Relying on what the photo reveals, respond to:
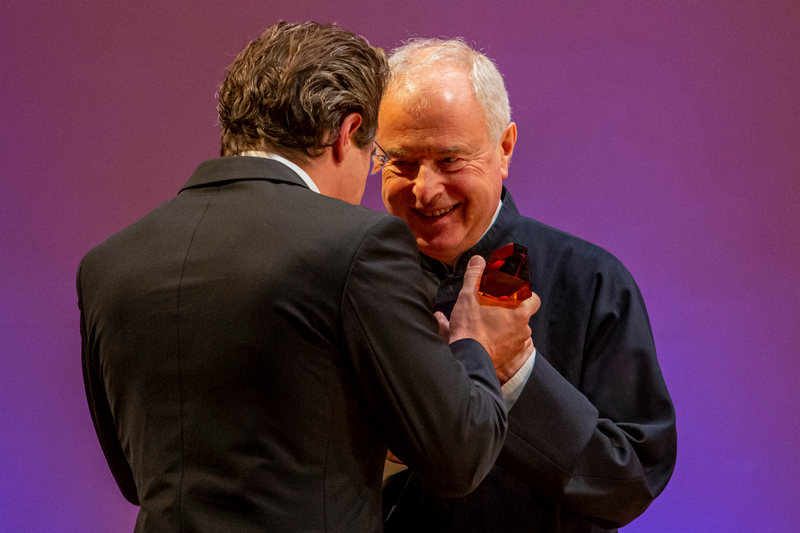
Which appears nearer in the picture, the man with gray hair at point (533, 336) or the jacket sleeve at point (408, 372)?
the jacket sleeve at point (408, 372)

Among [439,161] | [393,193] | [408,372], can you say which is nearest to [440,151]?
[439,161]

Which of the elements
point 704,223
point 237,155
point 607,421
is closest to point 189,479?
point 237,155

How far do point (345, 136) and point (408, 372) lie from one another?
38 cm

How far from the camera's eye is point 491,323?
52.7 inches

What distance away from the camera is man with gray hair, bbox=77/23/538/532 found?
1.09 m

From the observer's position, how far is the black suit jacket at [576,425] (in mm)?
1444

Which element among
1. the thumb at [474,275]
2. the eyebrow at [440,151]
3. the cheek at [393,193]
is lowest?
the thumb at [474,275]

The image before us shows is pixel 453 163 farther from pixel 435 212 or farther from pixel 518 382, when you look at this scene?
pixel 518 382

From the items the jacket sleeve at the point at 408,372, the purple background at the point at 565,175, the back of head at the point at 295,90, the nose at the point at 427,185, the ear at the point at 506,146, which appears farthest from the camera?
the purple background at the point at 565,175

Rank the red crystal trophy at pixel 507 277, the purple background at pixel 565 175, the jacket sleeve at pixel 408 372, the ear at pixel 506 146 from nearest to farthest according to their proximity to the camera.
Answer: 1. the jacket sleeve at pixel 408 372
2. the red crystal trophy at pixel 507 277
3. the ear at pixel 506 146
4. the purple background at pixel 565 175

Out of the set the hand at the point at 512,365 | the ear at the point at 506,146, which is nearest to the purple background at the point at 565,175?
the ear at the point at 506,146

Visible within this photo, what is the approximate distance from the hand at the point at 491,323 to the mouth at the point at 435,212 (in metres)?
0.34

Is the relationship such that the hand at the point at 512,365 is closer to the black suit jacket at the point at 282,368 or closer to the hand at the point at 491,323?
the hand at the point at 491,323

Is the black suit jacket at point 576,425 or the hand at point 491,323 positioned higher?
the hand at point 491,323
